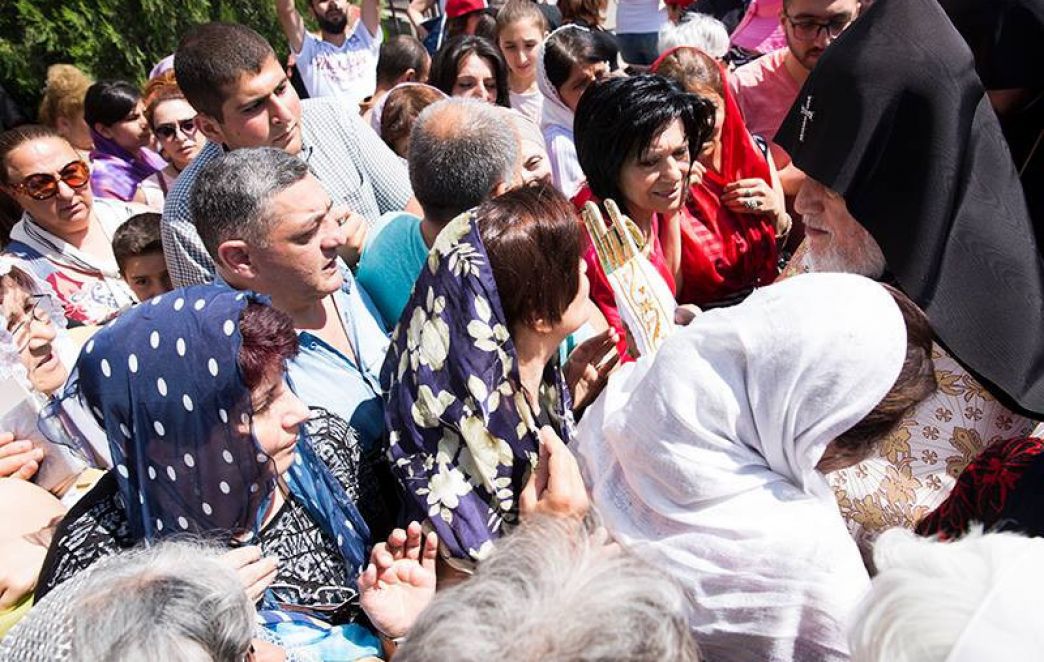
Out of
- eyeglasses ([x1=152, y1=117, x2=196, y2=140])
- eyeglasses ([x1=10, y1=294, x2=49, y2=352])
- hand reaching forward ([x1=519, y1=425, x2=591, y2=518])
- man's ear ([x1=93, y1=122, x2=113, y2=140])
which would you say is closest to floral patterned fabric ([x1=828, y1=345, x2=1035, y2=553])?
hand reaching forward ([x1=519, y1=425, x2=591, y2=518])

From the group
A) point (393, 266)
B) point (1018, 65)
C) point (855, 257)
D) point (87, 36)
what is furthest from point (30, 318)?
point (87, 36)

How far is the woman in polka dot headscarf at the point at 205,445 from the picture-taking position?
1774mm

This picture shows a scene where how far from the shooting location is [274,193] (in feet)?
7.74

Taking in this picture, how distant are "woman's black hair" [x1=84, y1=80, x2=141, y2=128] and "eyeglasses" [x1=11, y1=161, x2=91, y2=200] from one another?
63.1 inches

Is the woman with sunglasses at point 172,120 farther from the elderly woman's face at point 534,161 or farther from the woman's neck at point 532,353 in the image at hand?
the woman's neck at point 532,353

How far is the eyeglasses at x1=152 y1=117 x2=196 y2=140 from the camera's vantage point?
440cm

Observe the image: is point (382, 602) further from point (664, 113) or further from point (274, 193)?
point (664, 113)

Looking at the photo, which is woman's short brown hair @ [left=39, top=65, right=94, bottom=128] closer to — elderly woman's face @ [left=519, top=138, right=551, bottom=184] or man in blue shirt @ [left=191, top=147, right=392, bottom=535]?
elderly woman's face @ [left=519, top=138, right=551, bottom=184]

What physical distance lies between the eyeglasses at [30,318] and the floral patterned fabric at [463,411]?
1.46 m

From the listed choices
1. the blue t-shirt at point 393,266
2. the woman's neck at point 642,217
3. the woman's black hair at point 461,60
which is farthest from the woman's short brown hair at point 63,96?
the woman's neck at point 642,217

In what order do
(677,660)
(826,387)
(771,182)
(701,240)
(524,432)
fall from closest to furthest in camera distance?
(677,660)
(826,387)
(524,432)
(701,240)
(771,182)

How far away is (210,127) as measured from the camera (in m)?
3.23

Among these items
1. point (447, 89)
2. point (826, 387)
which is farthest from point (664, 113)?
point (447, 89)

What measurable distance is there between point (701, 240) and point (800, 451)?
5.67ft
